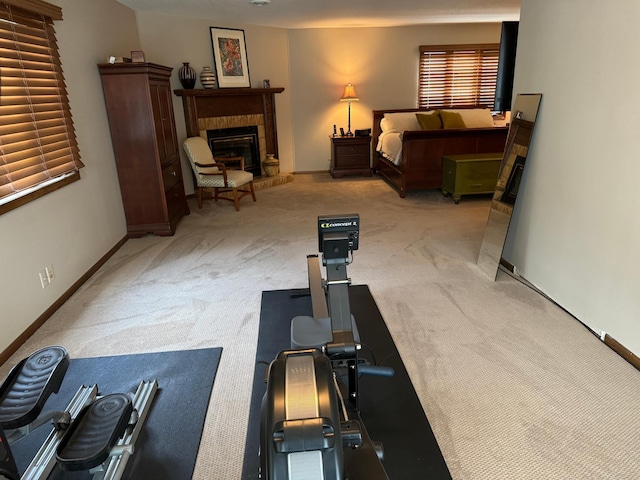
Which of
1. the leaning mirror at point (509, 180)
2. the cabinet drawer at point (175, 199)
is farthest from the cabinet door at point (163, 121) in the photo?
the leaning mirror at point (509, 180)

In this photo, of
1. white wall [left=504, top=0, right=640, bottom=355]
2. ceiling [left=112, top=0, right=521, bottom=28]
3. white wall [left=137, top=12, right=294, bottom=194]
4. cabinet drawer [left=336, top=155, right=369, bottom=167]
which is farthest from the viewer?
cabinet drawer [left=336, top=155, right=369, bottom=167]

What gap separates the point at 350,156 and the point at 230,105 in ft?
6.70

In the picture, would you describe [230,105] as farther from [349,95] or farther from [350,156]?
[350,156]

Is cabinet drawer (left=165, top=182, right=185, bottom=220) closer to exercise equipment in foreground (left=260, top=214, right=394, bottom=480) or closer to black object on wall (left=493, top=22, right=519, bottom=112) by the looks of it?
black object on wall (left=493, top=22, right=519, bottom=112)

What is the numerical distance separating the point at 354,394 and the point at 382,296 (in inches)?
54.8

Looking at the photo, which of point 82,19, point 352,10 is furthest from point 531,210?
point 82,19

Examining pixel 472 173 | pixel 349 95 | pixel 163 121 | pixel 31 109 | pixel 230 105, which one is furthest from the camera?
pixel 349 95

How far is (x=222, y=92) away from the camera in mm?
5828

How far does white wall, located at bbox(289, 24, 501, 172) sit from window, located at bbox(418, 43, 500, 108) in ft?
0.44

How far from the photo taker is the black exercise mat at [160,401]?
5.46 ft

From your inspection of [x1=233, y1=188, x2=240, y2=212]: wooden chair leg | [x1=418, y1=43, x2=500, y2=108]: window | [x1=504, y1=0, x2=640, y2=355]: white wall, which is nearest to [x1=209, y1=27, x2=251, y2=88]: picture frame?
[x1=233, y1=188, x2=240, y2=212]: wooden chair leg

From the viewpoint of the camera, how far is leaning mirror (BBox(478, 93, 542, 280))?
303cm

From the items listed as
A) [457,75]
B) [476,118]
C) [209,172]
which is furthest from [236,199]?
[457,75]

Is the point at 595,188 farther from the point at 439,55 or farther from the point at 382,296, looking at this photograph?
the point at 439,55
